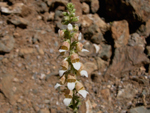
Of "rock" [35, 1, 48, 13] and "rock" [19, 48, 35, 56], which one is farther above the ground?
"rock" [35, 1, 48, 13]

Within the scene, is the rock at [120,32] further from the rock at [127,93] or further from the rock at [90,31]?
the rock at [127,93]

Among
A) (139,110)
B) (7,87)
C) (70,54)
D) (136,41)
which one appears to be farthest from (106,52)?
(7,87)

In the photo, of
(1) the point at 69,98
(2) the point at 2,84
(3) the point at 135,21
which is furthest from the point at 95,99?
(3) the point at 135,21

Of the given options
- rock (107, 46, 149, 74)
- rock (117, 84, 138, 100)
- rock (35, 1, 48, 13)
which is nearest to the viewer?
rock (117, 84, 138, 100)

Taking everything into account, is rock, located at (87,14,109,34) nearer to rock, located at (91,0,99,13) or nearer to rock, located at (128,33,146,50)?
rock, located at (91,0,99,13)

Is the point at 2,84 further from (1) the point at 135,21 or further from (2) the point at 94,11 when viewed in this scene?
(1) the point at 135,21

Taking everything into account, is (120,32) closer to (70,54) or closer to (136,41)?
(136,41)

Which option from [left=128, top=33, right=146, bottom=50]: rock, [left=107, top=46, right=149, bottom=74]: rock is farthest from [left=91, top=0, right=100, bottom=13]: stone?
[left=107, top=46, right=149, bottom=74]: rock

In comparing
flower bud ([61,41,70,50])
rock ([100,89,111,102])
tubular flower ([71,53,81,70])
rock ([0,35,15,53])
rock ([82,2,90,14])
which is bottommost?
rock ([100,89,111,102])
